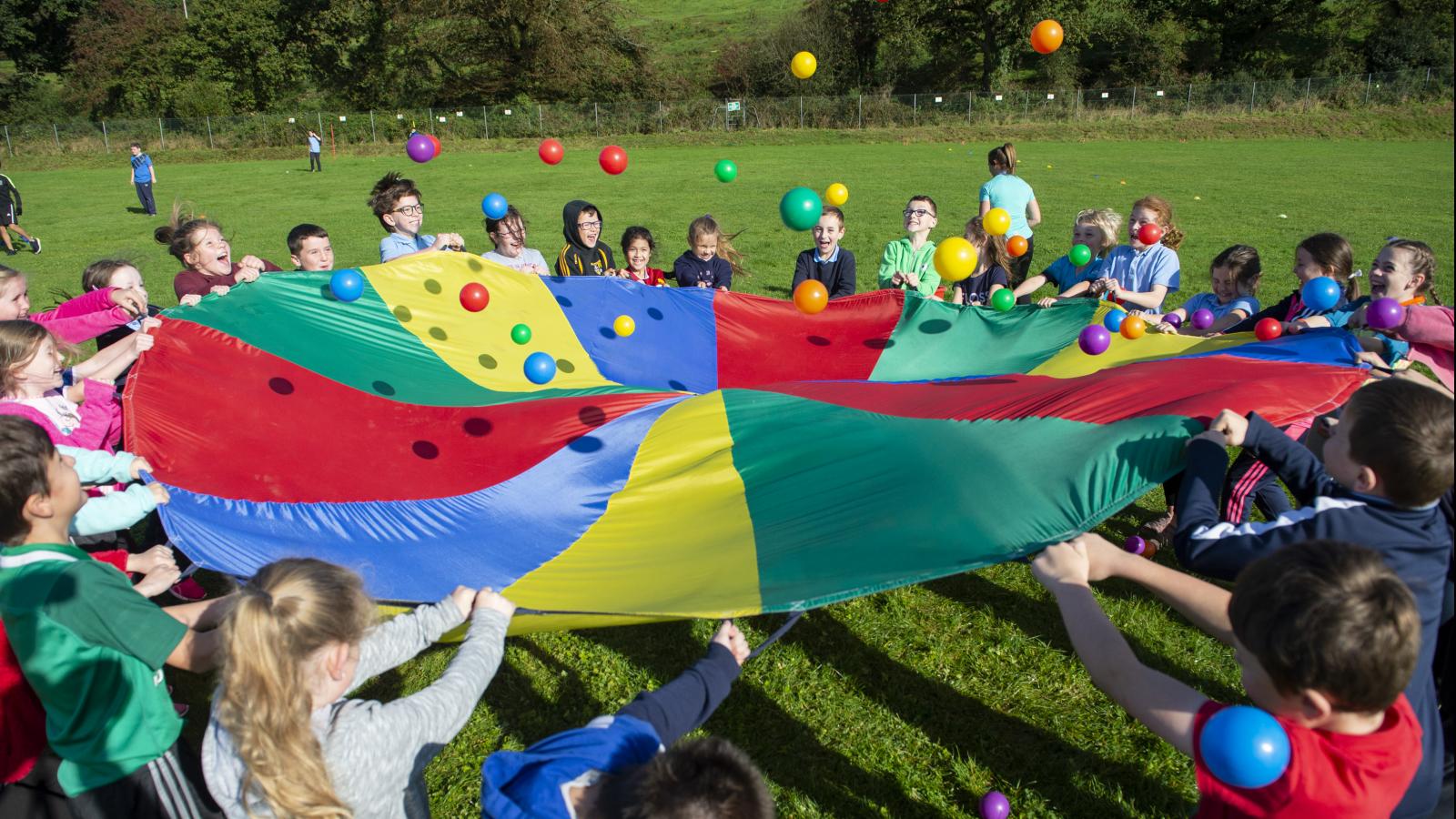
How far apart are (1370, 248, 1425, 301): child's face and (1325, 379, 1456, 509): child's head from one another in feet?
5.63

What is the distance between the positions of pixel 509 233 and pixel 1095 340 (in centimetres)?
314

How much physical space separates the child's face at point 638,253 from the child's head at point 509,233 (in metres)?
0.62

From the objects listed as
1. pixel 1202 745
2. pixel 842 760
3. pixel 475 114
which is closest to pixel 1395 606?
pixel 1202 745

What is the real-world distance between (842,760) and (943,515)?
96cm

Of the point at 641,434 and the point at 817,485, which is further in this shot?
the point at 641,434

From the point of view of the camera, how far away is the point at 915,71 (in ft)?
119

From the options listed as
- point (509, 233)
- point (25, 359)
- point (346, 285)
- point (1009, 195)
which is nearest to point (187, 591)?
point (25, 359)

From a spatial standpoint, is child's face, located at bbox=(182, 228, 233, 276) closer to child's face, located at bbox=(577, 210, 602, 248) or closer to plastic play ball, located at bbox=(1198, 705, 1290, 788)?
child's face, located at bbox=(577, 210, 602, 248)

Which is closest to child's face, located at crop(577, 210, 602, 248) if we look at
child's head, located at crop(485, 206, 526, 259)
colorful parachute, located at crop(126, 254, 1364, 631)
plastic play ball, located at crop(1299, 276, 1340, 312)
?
child's head, located at crop(485, 206, 526, 259)

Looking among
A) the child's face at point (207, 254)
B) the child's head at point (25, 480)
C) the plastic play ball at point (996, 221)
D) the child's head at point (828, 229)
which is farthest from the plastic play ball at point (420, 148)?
the child's head at point (25, 480)

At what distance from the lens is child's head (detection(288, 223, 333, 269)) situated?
4.54 m

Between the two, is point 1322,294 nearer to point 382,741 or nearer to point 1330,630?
point 1330,630

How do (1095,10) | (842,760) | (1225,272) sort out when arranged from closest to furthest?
(842,760), (1225,272), (1095,10)

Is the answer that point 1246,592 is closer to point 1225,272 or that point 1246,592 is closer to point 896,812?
point 896,812
